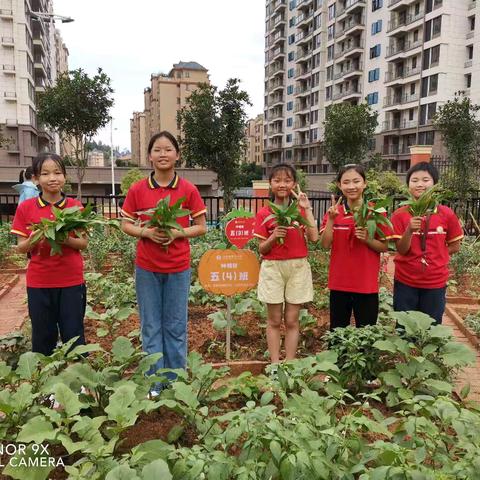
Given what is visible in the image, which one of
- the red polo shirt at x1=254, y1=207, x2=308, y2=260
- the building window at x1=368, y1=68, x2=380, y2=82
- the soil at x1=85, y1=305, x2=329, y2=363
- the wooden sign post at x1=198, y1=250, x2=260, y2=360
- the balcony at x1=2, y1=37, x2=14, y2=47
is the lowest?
the soil at x1=85, y1=305, x2=329, y2=363

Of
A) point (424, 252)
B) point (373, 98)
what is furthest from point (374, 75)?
point (424, 252)

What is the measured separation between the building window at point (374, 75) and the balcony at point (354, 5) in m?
6.51

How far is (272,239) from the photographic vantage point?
3.35m

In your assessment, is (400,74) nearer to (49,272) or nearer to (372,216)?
(372,216)

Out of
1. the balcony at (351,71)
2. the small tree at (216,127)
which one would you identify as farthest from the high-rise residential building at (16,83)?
the balcony at (351,71)

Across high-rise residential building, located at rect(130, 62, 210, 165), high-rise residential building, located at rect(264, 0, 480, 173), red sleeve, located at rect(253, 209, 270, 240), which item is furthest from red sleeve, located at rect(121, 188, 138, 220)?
high-rise residential building, located at rect(130, 62, 210, 165)

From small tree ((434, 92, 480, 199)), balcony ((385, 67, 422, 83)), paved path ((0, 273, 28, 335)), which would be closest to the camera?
paved path ((0, 273, 28, 335))

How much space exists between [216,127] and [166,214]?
15909 mm

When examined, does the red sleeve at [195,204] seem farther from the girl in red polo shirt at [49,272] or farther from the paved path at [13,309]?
the paved path at [13,309]

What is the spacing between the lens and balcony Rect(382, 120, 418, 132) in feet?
122

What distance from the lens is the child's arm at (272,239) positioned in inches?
130

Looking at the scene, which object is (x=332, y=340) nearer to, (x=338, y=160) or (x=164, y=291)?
(x=164, y=291)

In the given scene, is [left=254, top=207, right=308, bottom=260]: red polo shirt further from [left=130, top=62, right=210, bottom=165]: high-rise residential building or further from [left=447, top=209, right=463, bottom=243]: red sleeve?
[left=130, top=62, right=210, bottom=165]: high-rise residential building

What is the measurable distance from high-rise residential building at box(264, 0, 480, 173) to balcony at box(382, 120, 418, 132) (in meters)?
0.09
